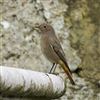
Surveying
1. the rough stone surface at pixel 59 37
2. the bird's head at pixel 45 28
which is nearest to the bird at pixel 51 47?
the bird's head at pixel 45 28

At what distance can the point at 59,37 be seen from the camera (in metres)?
7.48

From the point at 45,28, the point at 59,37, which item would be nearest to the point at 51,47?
the point at 45,28

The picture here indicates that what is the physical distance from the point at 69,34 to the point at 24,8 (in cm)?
72

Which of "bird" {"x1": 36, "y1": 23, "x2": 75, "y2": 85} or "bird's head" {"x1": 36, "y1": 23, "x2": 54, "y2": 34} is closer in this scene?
"bird" {"x1": 36, "y1": 23, "x2": 75, "y2": 85}

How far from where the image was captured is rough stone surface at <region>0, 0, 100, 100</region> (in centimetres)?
733

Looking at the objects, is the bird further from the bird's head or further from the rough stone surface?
the rough stone surface

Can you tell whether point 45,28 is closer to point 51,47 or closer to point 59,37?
point 51,47

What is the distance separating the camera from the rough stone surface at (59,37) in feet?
24.0

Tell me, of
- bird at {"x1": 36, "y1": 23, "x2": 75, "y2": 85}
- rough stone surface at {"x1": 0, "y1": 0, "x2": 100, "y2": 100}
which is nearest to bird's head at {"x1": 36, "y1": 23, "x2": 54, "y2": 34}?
bird at {"x1": 36, "y1": 23, "x2": 75, "y2": 85}

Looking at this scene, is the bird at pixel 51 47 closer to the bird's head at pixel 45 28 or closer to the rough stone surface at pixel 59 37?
the bird's head at pixel 45 28

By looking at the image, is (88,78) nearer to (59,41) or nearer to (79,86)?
(79,86)

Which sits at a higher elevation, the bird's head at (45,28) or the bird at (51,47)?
the bird's head at (45,28)

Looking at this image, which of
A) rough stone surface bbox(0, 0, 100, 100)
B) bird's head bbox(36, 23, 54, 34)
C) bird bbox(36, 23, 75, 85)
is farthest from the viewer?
rough stone surface bbox(0, 0, 100, 100)

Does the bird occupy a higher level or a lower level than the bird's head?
lower
